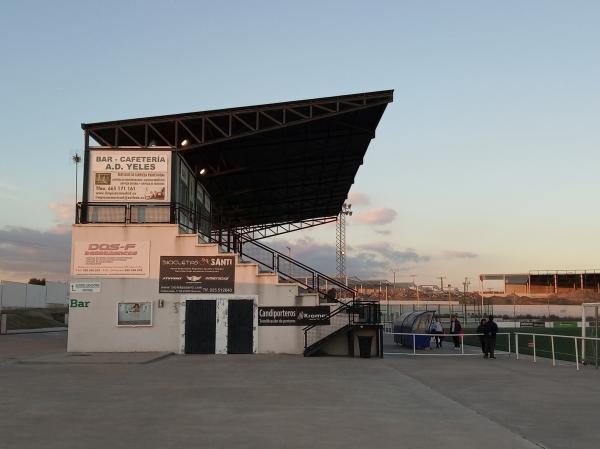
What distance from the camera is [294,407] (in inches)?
426

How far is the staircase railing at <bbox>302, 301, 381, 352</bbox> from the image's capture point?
952 inches

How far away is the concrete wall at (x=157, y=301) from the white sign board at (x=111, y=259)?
0.67 ft

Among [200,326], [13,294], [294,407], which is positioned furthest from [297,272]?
[13,294]

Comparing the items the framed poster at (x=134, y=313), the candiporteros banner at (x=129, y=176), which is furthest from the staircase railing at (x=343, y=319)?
the candiporteros banner at (x=129, y=176)

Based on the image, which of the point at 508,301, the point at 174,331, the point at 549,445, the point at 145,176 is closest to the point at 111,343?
the point at 174,331

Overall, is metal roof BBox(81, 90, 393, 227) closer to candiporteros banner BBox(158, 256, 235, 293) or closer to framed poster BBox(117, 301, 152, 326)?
candiporteros banner BBox(158, 256, 235, 293)

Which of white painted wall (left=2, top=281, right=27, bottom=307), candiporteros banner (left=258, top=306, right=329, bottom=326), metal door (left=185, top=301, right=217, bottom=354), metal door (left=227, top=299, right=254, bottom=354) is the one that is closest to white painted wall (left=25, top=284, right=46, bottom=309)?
white painted wall (left=2, top=281, right=27, bottom=307)

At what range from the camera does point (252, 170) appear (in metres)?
32.5

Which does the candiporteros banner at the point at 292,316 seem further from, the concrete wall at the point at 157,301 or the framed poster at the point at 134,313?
the framed poster at the point at 134,313

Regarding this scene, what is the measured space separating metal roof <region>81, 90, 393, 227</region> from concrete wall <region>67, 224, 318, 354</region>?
379 centimetres

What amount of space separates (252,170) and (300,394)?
21019 mm

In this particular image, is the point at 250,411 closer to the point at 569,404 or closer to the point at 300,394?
the point at 300,394

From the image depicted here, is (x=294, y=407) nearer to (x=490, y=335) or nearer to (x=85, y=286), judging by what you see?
(x=490, y=335)

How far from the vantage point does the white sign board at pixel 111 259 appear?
24.3 metres
